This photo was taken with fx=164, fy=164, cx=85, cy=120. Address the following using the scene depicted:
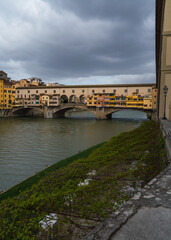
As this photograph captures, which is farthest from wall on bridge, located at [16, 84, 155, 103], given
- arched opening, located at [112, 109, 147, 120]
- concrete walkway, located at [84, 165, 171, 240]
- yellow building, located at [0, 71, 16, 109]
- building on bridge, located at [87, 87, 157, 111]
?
concrete walkway, located at [84, 165, 171, 240]

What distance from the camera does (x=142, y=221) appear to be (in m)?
2.74

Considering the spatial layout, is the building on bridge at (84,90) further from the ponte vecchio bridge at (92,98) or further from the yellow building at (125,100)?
the yellow building at (125,100)

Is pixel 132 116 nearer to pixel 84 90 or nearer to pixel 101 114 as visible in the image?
pixel 101 114

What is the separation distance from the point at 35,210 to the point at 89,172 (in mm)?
3524

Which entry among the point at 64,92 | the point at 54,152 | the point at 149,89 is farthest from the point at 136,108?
the point at 54,152

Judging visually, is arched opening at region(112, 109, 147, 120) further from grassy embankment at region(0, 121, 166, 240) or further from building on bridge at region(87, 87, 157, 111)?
grassy embankment at region(0, 121, 166, 240)

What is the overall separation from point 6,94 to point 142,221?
75.6 metres

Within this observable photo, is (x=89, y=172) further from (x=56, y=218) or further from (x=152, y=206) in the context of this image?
(x=152, y=206)

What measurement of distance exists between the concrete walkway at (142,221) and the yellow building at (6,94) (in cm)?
7258

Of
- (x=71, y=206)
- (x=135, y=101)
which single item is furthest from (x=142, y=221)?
(x=135, y=101)

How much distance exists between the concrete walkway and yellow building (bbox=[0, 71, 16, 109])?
72.6 metres

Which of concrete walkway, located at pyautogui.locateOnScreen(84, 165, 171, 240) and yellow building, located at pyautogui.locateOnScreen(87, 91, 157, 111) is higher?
yellow building, located at pyautogui.locateOnScreen(87, 91, 157, 111)

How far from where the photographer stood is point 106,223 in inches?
108

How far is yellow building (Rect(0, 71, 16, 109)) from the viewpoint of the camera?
219ft
